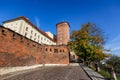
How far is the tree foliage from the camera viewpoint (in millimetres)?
24500

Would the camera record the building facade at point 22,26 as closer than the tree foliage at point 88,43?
No

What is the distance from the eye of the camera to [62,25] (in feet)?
172

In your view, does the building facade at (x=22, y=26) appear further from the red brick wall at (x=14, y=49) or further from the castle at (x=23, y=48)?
the red brick wall at (x=14, y=49)

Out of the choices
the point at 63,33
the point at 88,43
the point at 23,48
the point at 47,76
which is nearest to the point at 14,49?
the point at 23,48

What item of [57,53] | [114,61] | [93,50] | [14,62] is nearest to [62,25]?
[57,53]

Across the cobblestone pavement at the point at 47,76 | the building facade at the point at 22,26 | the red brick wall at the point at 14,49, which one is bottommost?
the cobblestone pavement at the point at 47,76

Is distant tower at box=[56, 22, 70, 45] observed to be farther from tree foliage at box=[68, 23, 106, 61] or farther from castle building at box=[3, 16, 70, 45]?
tree foliage at box=[68, 23, 106, 61]

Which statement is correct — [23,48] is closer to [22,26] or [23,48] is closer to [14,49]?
[14,49]

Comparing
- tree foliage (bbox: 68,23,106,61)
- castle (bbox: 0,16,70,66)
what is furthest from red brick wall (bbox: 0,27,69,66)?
tree foliage (bbox: 68,23,106,61)

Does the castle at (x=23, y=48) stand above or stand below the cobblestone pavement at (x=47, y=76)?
above

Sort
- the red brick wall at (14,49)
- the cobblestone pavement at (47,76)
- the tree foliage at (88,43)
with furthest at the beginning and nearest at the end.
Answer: the tree foliage at (88,43) → the red brick wall at (14,49) → the cobblestone pavement at (47,76)

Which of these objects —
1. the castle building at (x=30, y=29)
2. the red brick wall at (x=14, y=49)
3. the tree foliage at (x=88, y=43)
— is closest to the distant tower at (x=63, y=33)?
the castle building at (x=30, y=29)

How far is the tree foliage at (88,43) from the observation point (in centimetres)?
2450

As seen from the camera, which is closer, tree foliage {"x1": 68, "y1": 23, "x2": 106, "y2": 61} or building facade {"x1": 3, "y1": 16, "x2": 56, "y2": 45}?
tree foliage {"x1": 68, "y1": 23, "x2": 106, "y2": 61}
